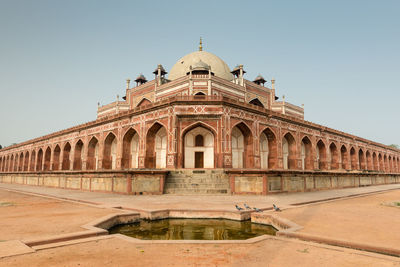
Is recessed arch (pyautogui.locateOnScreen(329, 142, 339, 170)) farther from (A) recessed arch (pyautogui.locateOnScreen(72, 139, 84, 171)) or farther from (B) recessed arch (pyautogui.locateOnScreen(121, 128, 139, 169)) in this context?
(A) recessed arch (pyautogui.locateOnScreen(72, 139, 84, 171))

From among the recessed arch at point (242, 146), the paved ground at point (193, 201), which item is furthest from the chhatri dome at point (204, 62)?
the paved ground at point (193, 201)

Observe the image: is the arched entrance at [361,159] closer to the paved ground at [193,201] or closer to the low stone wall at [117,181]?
the paved ground at [193,201]

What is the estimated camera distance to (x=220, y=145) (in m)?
20.9

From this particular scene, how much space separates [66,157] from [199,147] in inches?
821

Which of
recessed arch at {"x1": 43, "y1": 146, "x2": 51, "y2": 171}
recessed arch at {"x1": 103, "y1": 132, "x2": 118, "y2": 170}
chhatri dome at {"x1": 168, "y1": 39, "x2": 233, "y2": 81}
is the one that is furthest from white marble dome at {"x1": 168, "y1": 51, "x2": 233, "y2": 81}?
recessed arch at {"x1": 43, "y1": 146, "x2": 51, "y2": 171}

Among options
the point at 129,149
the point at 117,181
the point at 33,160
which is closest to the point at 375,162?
the point at 129,149

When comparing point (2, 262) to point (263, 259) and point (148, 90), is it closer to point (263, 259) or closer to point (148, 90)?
point (263, 259)

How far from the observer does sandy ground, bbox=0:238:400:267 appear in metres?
3.23

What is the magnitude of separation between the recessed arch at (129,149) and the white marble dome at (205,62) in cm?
1151

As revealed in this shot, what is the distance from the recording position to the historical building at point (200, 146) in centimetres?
1449

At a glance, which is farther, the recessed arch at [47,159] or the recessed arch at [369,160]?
the recessed arch at [369,160]

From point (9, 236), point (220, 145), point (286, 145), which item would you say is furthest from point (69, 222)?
point (286, 145)

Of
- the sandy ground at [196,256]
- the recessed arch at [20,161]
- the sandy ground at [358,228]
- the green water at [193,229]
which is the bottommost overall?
the green water at [193,229]

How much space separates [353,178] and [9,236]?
22.0 meters
